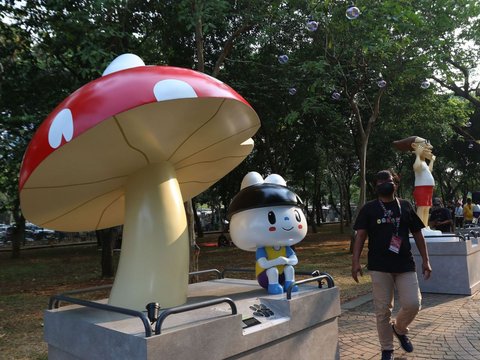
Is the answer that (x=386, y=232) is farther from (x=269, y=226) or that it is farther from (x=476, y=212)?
(x=476, y=212)

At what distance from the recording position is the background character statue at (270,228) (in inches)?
175

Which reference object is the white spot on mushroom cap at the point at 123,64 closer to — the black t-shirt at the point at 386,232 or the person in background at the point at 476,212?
the black t-shirt at the point at 386,232

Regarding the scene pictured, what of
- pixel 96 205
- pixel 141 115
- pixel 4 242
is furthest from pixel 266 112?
pixel 4 242

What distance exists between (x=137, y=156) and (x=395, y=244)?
2.54 m

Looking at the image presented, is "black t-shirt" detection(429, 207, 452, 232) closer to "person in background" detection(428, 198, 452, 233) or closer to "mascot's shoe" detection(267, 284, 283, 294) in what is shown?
"person in background" detection(428, 198, 452, 233)

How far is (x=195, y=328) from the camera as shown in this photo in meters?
3.02

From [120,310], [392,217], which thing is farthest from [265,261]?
[120,310]

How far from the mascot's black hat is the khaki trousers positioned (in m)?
1.10

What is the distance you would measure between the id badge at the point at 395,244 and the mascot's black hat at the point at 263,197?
99 cm

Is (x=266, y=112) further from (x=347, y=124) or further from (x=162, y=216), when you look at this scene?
(x=162, y=216)

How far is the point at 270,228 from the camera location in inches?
174

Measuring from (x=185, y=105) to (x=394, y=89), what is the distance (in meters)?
12.4

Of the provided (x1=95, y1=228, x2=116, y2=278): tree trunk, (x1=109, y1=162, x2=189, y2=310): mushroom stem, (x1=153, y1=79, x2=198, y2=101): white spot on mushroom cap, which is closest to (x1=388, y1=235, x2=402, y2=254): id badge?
(x1=109, y1=162, x2=189, y2=310): mushroom stem

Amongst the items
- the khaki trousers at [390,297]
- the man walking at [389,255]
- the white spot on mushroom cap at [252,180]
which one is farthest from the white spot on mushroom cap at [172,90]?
the khaki trousers at [390,297]
